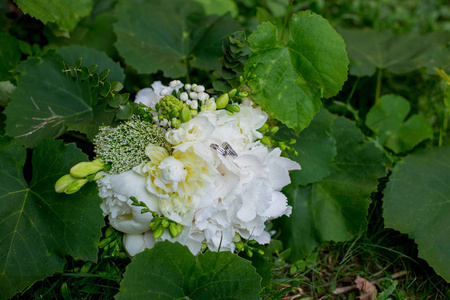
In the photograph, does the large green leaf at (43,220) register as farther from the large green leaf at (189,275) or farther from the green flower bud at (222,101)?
the green flower bud at (222,101)

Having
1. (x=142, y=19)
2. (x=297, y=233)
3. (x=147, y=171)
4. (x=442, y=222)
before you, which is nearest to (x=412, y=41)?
(x=442, y=222)

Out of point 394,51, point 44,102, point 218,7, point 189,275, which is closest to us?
point 189,275

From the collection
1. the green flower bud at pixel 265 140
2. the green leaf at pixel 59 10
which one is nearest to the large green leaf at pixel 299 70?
the green flower bud at pixel 265 140

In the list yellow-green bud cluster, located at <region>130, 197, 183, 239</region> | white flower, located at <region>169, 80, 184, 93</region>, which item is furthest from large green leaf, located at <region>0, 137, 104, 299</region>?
white flower, located at <region>169, 80, 184, 93</region>

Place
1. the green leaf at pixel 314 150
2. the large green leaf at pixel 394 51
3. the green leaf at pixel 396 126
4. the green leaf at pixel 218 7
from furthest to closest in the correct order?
the green leaf at pixel 218 7 < the large green leaf at pixel 394 51 < the green leaf at pixel 396 126 < the green leaf at pixel 314 150

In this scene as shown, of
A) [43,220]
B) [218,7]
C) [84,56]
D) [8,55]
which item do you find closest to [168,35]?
[84,56]

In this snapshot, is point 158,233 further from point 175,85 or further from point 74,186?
point 175,85
